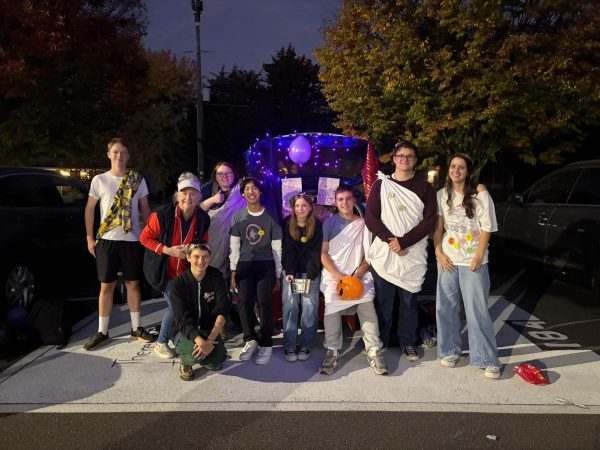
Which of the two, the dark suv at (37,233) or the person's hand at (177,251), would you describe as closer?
the person's hand at (177,251)

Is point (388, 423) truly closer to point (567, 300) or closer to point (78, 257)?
point (567, 300)

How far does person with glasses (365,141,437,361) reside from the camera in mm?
3930

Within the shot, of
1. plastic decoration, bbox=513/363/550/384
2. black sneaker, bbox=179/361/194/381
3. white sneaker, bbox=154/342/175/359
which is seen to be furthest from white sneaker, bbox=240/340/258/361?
plastic decoration, bbox=513/363/550/384

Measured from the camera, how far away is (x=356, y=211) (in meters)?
4.88

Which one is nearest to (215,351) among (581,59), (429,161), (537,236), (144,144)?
(537,236)

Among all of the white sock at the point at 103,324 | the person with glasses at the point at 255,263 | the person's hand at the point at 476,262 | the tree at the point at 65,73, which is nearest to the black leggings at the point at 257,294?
the person with glasses at the point at 255,263

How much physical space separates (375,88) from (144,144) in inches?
541

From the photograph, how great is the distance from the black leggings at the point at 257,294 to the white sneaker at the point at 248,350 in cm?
5

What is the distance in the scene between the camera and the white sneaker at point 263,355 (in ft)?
13.1

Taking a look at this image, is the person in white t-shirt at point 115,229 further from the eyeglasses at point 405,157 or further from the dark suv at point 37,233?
the eyeglasses at point 405,157

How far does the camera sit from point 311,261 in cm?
414

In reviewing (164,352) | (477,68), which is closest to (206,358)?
(164,352)

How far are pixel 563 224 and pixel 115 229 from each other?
16.2 feet

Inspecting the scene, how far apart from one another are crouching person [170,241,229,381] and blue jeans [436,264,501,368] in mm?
1753
